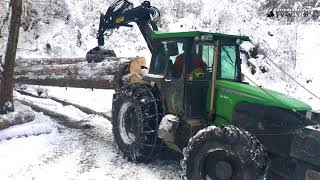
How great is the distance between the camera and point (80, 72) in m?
11.7

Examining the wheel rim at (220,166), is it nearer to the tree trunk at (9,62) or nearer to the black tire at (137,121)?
the black tire at (137,121)

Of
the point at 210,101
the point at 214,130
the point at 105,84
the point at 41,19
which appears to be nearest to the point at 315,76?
the point at 105,84

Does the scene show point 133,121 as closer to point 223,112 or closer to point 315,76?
point 223,112

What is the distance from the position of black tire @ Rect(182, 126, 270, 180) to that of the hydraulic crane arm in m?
3.36

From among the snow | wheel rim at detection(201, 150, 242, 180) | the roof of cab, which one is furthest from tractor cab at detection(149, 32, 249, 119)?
wheel rim at detection(201, 150, 242, 180)

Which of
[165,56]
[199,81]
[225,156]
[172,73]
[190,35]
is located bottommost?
[225,156]

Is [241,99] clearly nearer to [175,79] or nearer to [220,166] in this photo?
[220,166]

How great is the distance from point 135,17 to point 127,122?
2484mm

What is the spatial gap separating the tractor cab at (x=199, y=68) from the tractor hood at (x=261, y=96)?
30 cm

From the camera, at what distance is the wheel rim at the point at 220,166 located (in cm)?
620

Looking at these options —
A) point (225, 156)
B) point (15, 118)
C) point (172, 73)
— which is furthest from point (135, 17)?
point (225, 156)

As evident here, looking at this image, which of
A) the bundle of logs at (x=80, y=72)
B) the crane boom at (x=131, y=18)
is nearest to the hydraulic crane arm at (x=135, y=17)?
the crane boom at (x=131, y=18)

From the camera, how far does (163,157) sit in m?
8.63

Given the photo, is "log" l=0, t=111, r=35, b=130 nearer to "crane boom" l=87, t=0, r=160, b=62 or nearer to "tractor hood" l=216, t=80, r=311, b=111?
"crane boom" l=87, t=0, r=160, b=62
